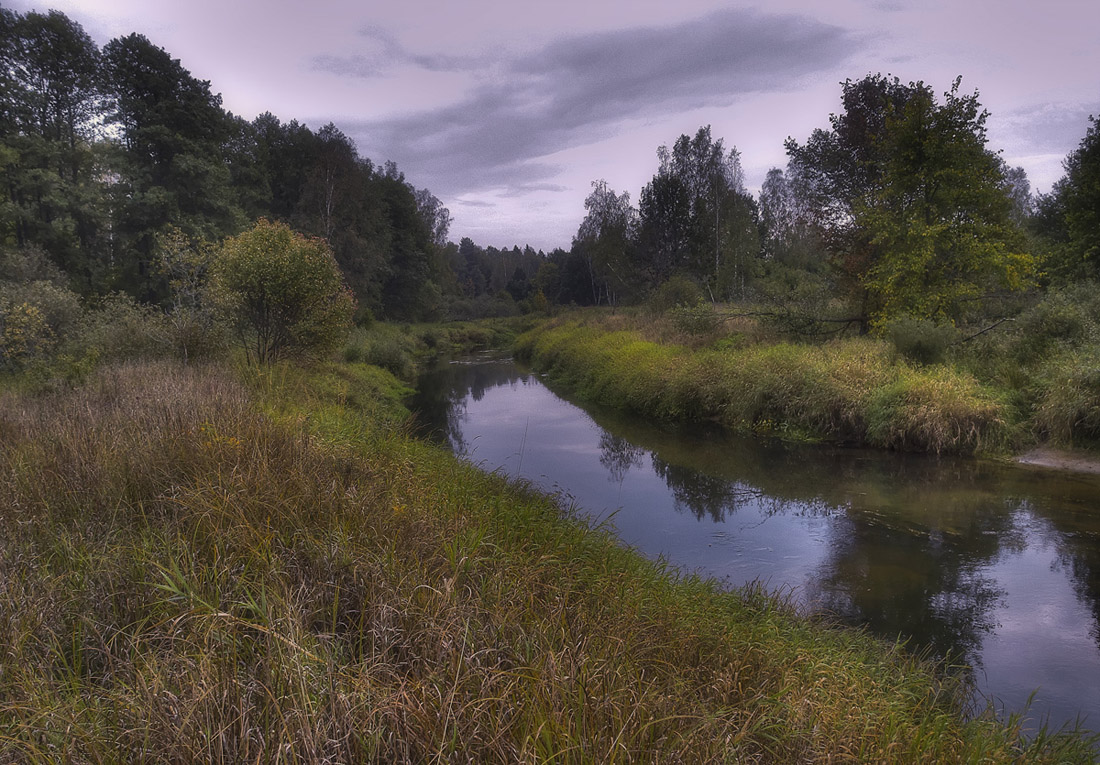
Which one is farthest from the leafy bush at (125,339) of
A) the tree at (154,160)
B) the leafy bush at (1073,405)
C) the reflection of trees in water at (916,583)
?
the leafy bush at (1073,405)

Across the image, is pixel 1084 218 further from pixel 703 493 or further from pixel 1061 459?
pixel 703 493

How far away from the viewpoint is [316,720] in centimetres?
220

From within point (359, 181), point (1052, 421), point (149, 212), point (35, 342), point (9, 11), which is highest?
point (9, 11)

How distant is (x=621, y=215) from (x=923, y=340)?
111ft

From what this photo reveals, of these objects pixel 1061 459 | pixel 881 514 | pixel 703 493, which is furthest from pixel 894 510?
pixel 1061 459

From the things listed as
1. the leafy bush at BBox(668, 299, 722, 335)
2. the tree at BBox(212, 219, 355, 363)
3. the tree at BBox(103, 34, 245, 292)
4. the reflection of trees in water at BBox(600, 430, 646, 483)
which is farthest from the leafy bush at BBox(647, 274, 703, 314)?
the tree at BBox(103, 34, 245, 292)

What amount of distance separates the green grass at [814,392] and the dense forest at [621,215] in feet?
8.73

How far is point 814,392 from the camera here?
12922 millimetres

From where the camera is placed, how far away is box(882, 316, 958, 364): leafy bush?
13.3 metres

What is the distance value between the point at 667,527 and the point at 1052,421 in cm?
747

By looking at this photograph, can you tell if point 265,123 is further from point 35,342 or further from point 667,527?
point 667,527

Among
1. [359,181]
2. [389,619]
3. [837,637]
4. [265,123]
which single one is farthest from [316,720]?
[265,123]

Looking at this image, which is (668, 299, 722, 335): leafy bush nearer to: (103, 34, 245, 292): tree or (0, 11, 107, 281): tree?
(103, 34, 245, 292): tree

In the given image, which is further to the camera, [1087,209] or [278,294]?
[1087,209]
